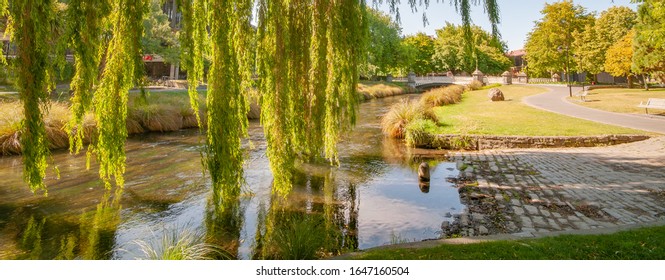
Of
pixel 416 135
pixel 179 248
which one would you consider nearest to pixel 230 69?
pixel 179 248

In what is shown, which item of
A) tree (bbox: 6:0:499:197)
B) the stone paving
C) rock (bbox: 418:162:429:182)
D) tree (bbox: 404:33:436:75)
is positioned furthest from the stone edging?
tree (bbox: 404:33:436:75)

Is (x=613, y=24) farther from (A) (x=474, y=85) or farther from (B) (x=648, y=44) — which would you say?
(A) (x=474, y=85)

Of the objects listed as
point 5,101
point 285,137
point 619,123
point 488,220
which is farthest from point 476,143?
point 5,101

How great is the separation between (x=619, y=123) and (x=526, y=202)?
10.3 m

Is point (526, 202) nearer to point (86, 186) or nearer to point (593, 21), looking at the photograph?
point (86, 186)

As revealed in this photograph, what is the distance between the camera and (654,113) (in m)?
16.1

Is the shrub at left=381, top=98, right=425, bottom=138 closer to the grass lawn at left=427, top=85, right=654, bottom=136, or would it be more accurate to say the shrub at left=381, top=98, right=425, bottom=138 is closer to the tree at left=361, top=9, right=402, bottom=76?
the grass lawn at left=427, top=85, right=654, bottom=136

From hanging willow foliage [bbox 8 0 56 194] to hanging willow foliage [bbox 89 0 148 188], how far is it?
485mm

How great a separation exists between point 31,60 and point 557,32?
33.9 m

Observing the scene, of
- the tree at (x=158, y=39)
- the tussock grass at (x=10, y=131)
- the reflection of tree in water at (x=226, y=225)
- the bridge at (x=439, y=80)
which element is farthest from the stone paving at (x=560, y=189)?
the bridge at (x=439, y=80)

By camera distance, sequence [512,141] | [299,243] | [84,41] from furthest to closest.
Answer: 1. [512,141]
2. [299,243]
3. [84,41]

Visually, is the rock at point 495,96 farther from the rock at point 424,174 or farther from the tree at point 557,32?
the rock at point 424,174

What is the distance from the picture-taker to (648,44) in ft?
67.3

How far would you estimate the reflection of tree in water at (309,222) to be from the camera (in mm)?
4582
